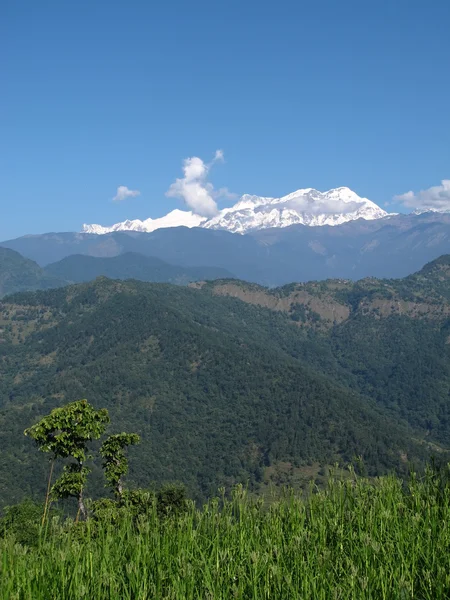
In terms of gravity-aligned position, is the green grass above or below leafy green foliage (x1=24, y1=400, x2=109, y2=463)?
above

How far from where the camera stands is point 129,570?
6.20 meters

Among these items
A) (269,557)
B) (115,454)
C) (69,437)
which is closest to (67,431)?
(69,437)

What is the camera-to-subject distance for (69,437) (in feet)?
118

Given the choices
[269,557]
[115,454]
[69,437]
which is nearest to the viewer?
[269,557]

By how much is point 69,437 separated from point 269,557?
31698 mm

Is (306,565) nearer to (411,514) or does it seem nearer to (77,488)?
(411,514)

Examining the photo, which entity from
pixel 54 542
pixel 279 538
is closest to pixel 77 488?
pixel 54 542

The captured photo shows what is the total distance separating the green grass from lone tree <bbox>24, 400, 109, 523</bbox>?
27.2 m

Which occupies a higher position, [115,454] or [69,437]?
[69,437]

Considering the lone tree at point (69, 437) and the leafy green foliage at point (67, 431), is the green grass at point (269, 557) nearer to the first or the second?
the lone tree at point (69, 437)

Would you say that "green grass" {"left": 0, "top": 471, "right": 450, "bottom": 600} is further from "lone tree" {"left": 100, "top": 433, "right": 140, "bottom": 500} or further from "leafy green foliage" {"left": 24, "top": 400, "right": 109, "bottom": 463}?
"lone tree" {"left": 100, "top": 433, "right": 140, "bottom": 500}

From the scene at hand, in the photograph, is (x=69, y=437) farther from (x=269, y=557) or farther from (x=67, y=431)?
(x=269, y=557)

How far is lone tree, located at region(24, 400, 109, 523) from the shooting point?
34.6m

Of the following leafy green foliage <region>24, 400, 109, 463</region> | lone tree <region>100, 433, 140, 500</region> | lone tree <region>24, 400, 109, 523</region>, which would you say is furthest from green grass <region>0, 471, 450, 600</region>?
lone tree <region>100, 433, 140, 500</region>
